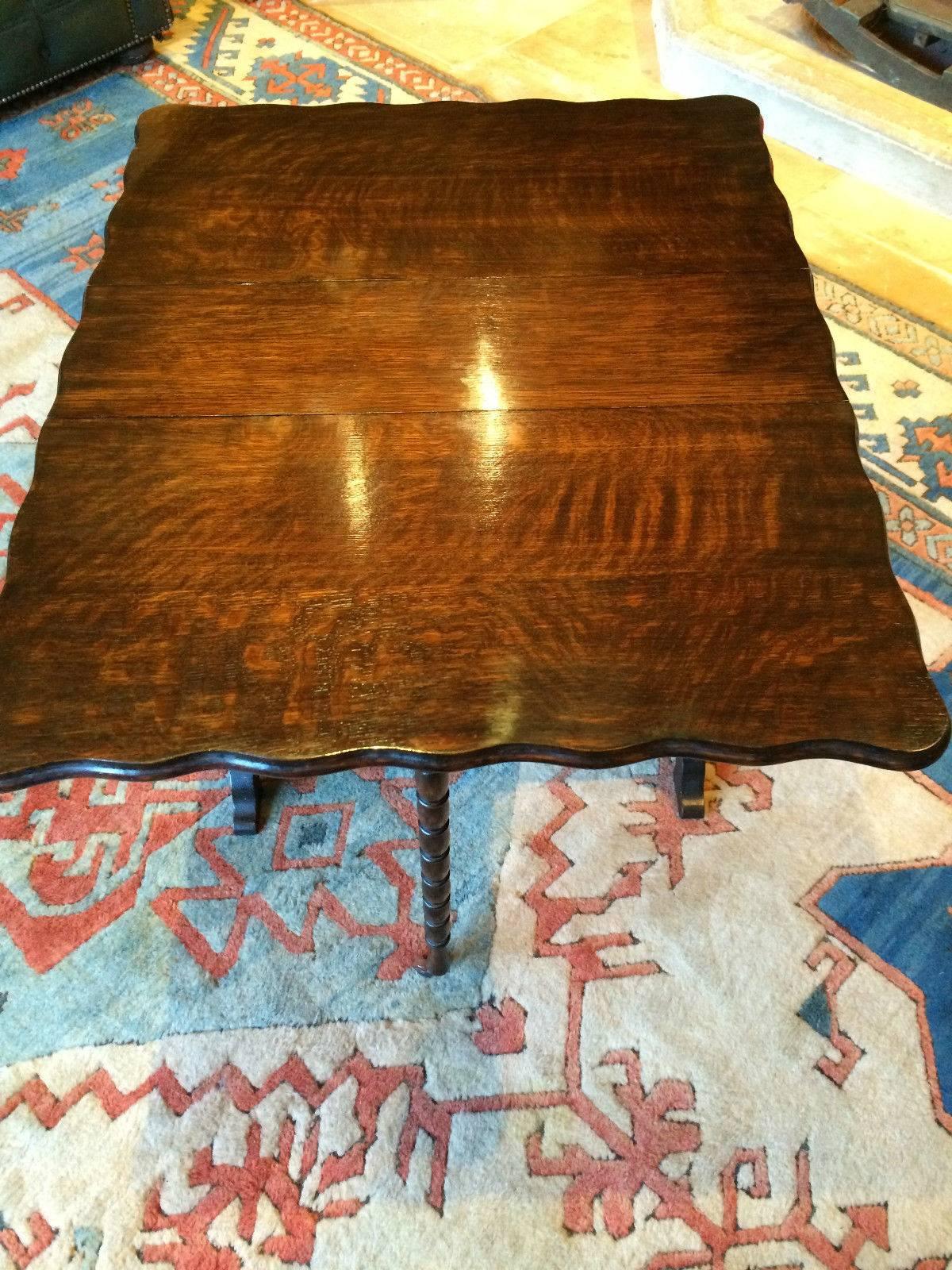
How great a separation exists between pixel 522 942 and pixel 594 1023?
117mm

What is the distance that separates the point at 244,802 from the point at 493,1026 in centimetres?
39

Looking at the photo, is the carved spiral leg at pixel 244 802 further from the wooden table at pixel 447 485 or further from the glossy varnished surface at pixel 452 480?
the glossy varnished surface at pixel 452 480

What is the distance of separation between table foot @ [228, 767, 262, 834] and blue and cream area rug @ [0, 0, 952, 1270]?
0.03 meters

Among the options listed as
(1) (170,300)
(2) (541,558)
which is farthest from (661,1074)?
(1) (170,300)

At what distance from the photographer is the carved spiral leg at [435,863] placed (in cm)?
92

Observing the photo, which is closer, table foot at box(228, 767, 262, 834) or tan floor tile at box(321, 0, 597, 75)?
table foot at box(228, 767, 262, 834)

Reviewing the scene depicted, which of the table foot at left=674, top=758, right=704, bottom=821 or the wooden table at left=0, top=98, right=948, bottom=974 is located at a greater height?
the wooden table at left=0, top=98, right=948, bottom=974

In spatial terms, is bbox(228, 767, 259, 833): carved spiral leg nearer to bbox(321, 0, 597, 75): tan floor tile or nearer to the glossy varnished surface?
the glossy varnished surface

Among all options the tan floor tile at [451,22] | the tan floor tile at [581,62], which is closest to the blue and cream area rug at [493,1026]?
the tan floor tile at [581,62]

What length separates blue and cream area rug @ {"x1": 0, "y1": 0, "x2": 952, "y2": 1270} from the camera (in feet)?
3.29

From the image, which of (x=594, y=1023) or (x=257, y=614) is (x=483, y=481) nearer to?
(x=257, y=614)

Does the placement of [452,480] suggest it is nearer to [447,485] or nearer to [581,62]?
[447,485]

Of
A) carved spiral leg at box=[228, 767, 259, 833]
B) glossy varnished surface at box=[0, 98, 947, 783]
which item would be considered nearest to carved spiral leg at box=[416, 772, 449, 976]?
glossy varnished surface at box=[0, 98, 947, 783]

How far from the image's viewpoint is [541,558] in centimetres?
90
